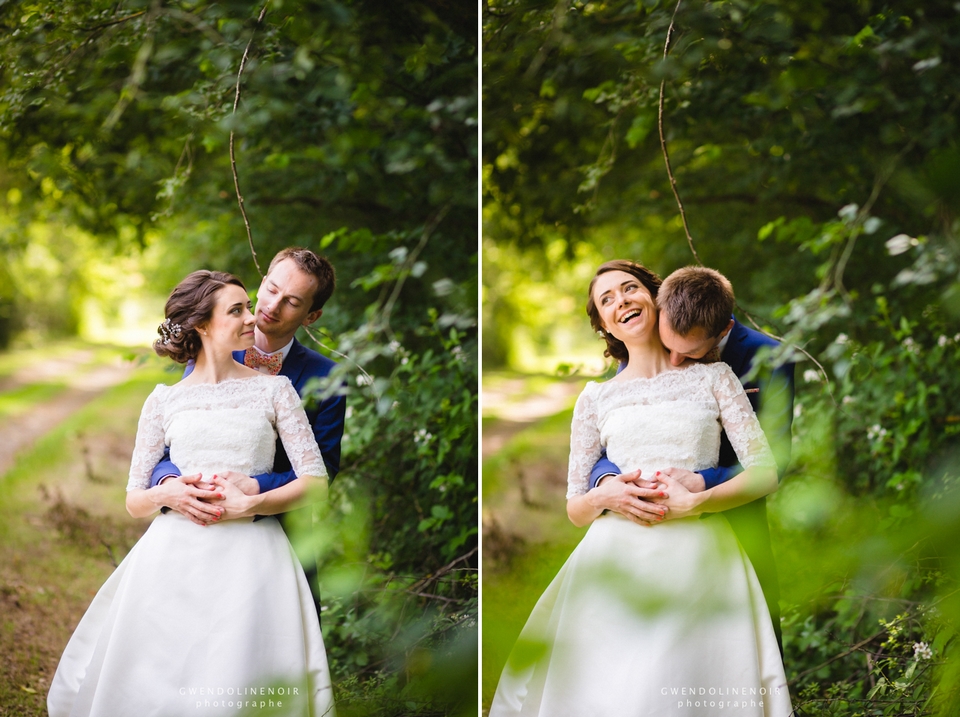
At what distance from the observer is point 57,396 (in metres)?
2.40

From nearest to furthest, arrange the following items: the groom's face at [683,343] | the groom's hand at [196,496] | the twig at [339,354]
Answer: the groom's hand at [196,496] → the groom's face at [683,343] → the twig at [339,354]

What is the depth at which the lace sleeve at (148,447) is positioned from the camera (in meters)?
2.15

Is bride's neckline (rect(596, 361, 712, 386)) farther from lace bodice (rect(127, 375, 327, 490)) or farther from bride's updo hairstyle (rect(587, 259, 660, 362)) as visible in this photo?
lace bodice (rect(127, 375, 327, 490))

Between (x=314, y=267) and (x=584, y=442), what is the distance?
3.22ft

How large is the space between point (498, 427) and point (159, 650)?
121 centimetres

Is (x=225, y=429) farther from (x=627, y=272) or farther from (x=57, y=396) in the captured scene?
(x=627, y=272)

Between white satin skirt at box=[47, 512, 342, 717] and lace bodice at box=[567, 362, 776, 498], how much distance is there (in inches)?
40.1

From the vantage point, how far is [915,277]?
2.63m

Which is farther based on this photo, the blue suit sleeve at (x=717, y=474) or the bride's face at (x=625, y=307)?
the bride's face at (x=625, y=307)

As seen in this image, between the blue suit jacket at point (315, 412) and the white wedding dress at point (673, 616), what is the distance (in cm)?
78

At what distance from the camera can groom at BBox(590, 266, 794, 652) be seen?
215 centimetres

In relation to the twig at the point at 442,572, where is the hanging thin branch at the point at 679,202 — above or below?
above

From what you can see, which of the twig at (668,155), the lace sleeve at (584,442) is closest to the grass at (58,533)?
the lace sleeve at (584,442)

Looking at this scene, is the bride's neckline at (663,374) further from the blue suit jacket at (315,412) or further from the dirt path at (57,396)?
the dirt path at (57,396)
